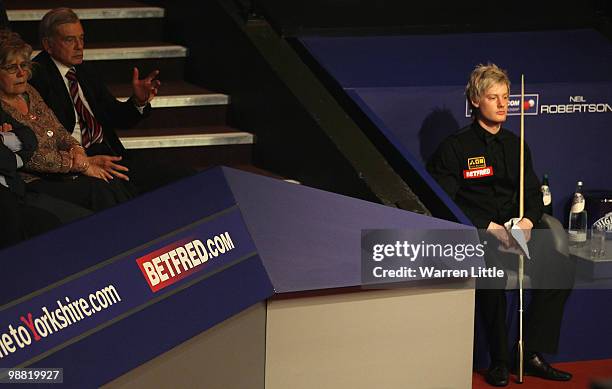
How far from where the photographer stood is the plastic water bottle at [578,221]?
5.43 metres

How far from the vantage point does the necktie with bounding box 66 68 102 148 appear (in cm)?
450

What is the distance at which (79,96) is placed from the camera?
452 centimetres

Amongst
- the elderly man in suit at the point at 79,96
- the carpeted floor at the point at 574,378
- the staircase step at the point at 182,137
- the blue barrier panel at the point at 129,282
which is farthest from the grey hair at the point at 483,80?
the blue barrier panel at the point at 129,282

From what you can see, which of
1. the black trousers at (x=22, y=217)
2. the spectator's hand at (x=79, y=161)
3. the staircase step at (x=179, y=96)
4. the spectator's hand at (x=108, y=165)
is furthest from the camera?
the staircase step at (x=179, y=96)

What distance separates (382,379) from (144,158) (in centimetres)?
209

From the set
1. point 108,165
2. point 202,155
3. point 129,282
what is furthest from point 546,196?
point 129,282

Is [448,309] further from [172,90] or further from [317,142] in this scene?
[172,90]

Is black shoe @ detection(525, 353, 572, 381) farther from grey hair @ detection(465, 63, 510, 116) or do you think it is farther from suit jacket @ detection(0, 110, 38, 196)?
suit jacket @ detection(0, 110, 38, 196)

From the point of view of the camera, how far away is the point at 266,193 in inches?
125

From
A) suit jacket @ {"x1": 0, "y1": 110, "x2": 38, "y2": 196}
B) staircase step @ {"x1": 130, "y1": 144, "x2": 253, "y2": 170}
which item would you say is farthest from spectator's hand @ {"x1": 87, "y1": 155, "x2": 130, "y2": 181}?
staircase step @ {"x1": 130, "y1": 144, "x2": 253, "y2": 170}

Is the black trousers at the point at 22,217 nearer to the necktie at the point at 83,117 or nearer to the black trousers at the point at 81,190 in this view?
the black trousers at the point at 81,190

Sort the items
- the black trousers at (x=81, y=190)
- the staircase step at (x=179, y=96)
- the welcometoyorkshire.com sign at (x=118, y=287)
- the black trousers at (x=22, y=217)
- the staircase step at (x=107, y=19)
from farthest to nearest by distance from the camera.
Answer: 1. the staircase step at (x=107, y=19)
2. the staircase step at (x=179, y=96)
3. the black trousers at (x=81, y=190)
4. the black trousers at (x=22, y=217)
5. the welcometoyorkshire.com sign at (x=118, y=287)

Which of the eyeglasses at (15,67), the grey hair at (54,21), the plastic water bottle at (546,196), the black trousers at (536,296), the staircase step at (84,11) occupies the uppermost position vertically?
the staircase step at (84,11)

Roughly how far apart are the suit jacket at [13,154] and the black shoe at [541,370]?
2.23 meters
